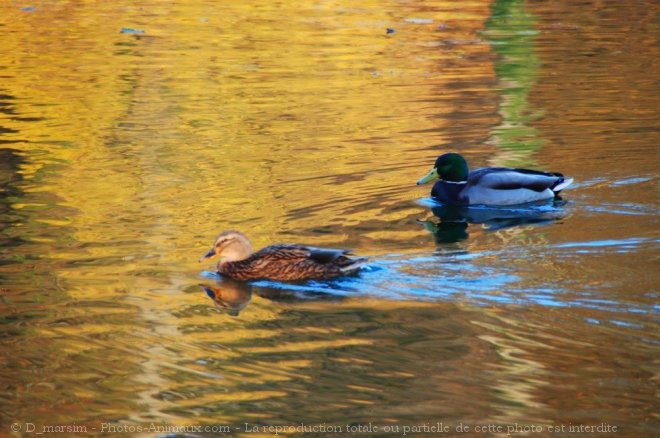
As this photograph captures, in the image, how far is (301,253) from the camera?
9812mm

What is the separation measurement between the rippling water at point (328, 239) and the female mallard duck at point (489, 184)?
0.59 feet

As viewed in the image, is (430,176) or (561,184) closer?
(561,184)

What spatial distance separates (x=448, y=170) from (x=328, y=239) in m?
2.61

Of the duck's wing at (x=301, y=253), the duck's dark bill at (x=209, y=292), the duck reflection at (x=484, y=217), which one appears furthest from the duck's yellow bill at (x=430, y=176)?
the duck's dark bill at (x=209, y=292)

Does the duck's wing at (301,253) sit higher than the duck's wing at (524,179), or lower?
higher

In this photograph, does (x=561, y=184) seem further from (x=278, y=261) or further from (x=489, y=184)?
(x=278, y=261)

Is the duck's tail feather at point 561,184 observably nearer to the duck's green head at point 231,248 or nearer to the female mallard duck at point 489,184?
the female mallard duck at point 489,184

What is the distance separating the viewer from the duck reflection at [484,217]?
11615 mm

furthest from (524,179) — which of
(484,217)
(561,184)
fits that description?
(484,217)

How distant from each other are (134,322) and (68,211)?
369cm

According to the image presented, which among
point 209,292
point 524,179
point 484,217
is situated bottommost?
point 484,217

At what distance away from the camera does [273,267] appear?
984cm

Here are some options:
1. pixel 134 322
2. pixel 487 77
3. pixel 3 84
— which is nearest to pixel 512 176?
pixel 134 322

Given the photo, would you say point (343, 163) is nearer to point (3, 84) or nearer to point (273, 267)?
point (273, 267)
